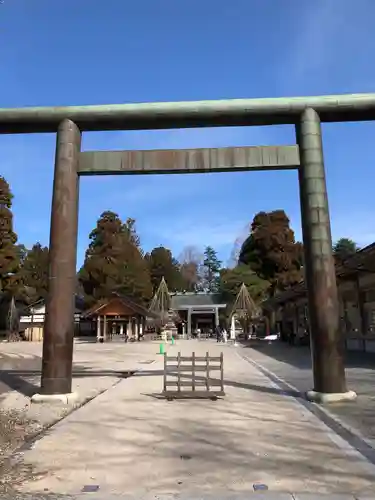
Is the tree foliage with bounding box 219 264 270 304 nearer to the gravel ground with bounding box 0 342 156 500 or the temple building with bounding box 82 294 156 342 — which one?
the temple building with bounding box 82 294 156 342

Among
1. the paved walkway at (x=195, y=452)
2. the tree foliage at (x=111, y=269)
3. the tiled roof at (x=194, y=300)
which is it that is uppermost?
the tree foliage at (x=111, y=269)

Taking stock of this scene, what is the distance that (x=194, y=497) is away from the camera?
14.4 feet

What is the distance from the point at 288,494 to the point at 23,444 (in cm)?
399

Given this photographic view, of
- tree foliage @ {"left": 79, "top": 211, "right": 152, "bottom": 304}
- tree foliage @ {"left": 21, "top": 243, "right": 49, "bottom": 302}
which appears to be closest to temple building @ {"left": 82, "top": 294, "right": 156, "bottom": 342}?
tree foliage @ {"left": 79, "top": 211, "right": 152, "bottom": 304}

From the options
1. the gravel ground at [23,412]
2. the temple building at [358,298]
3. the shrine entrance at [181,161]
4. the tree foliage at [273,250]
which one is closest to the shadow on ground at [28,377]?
the gravel ground at [23,412]

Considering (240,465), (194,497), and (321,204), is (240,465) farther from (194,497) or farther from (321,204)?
(321,204)

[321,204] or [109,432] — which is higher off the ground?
[321,204]

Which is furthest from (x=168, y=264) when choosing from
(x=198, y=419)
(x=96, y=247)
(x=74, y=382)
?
(x=198, y=419)

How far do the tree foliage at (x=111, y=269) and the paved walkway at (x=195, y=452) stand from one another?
48.9m

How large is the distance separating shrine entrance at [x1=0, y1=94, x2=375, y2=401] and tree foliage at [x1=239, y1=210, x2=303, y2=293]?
159 feet

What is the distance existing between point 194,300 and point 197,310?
217cm

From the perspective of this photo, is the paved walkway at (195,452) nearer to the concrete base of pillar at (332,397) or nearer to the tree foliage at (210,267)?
the concrete base of pillar at (332,397)

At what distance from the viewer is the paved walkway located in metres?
4.75

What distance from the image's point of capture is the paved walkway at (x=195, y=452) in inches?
187
